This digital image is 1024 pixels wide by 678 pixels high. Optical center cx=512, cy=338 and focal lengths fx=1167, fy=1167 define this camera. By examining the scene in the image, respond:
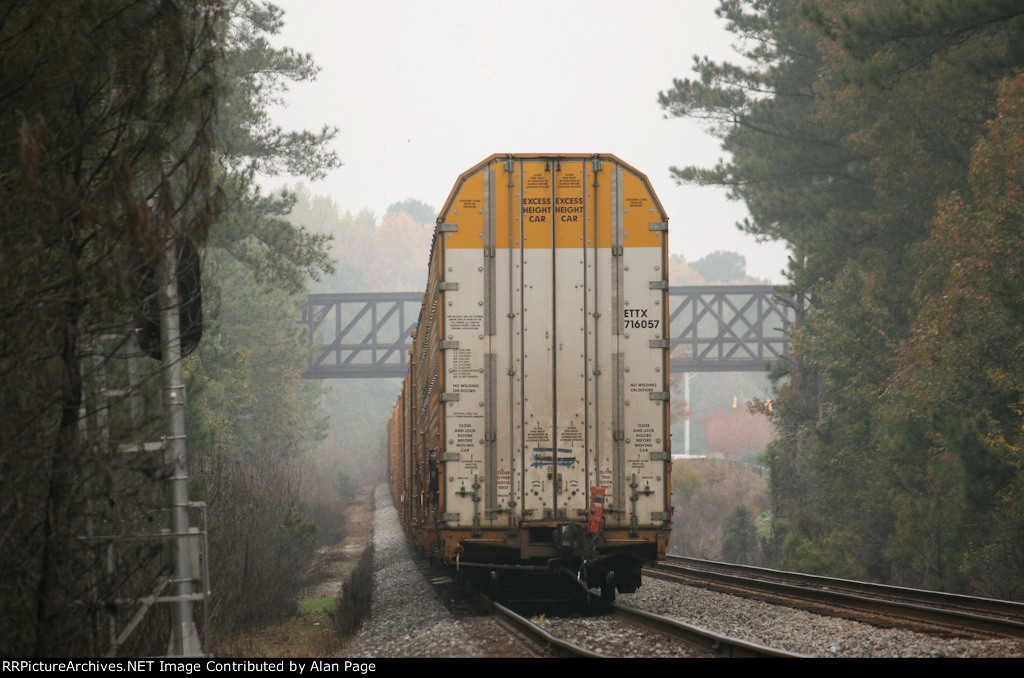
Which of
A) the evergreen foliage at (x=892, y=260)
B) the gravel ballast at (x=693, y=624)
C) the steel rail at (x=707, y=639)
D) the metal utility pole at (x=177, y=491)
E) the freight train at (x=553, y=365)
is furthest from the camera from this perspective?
the evergreen foliage at (x=892, y=260)

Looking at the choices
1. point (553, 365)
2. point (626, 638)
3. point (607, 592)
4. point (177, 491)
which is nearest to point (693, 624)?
point (626, 638)

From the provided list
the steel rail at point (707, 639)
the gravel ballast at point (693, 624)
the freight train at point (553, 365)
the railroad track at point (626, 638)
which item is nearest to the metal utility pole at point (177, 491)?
the gravel ballast at point (693, 624)

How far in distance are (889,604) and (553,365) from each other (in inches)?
172

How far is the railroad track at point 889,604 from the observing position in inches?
424

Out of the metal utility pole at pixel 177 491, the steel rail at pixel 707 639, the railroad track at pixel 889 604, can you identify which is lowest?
the railroad track at pixel 889 604

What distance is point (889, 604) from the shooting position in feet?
40.7

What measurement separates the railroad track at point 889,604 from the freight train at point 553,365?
7.73ft

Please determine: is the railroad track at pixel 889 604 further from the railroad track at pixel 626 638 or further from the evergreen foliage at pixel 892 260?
the evergreen foliage at pixel 892 260

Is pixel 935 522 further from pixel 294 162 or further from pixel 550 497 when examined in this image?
pixel 294 162

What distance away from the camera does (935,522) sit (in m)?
22.9

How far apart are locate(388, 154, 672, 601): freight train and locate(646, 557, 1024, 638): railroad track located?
236 centimetres

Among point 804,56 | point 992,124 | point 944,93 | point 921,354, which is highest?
point 804,56

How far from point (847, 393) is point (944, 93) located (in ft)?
28.8
